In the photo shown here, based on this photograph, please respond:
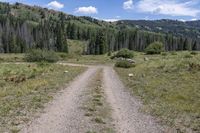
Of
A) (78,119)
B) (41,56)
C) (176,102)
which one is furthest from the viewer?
(41,56)

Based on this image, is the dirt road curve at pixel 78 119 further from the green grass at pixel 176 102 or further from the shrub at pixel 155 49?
the shrub at pixel 155 49

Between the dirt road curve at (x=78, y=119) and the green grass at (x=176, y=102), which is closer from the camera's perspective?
the dirt road curve at (x=78, y=119)

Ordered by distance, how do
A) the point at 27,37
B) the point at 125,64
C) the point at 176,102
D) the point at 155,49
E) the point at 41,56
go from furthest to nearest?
the point at 27,37, the point at 155,49, the point at 41,56, the point at 125,64, the point at 176,102

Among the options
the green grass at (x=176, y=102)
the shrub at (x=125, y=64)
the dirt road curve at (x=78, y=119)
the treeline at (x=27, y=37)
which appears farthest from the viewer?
the treeline at (x=27, y=37)

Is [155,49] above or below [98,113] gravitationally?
above

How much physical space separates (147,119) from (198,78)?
17525 millimetres

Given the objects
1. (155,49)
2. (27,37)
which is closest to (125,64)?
(155,49)

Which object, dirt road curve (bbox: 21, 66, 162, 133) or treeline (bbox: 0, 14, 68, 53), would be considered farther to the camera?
treeline (bbox: 0, 14, 68, 53)

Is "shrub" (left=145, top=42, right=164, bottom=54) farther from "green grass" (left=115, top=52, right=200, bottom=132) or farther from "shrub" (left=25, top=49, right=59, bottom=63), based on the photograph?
"green grass" (left=115, top=52, right=200, bottom=132)

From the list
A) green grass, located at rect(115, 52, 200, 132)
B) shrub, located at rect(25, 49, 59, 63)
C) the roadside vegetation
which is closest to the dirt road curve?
the roadside vegetation

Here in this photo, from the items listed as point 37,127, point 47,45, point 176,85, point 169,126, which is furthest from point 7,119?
point 47,45

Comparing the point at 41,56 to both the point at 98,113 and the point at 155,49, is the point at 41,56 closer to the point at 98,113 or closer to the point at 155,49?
the point at 155,49

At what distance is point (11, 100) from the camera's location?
62.7 ft

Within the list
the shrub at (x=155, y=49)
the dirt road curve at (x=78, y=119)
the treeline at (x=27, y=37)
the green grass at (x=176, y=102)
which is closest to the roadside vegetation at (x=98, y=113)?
the dirt road curve at (x=78, y=119)
